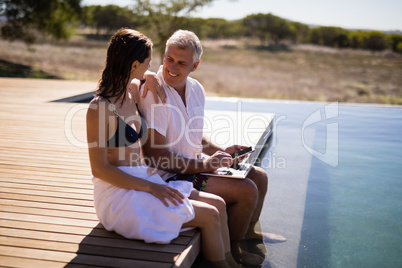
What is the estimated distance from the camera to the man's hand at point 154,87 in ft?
7.43

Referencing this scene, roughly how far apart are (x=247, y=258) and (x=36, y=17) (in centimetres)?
1615

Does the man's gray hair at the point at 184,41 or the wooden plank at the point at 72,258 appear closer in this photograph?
the wooden plank at the point at 72,258

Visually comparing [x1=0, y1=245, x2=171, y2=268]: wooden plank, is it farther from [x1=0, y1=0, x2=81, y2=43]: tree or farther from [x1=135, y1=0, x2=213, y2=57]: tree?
[x1=0, y1=0, x2=81, y2=43]: tree

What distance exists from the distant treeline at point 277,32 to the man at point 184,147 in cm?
2434

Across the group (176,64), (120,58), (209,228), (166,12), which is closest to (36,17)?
(166,12)

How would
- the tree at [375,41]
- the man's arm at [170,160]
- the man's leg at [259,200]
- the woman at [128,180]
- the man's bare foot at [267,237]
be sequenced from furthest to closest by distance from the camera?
the tree at [375,41]
the man's bare foot at [267,237]
the man's leg at [259,200]
the man's arm at [170,160]
the woman at [128,180]

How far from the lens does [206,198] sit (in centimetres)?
208

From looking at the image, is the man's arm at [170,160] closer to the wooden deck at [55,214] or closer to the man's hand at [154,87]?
the man's hand at [154,87]

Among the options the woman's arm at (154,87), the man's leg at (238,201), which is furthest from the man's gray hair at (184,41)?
the man's leg at (238,201)

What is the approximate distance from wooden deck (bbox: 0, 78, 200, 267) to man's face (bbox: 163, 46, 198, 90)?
92 cm

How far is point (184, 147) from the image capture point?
7.87 ft

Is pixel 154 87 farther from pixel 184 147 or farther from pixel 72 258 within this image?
pixel 72 258

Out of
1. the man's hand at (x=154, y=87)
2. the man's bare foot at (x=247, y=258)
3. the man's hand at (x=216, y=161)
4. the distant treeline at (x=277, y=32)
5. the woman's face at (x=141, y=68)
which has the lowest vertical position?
the man's bare foot at (x=247, y=258)

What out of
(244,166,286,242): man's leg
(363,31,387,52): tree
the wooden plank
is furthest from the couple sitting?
(363,31,387,52): tree
